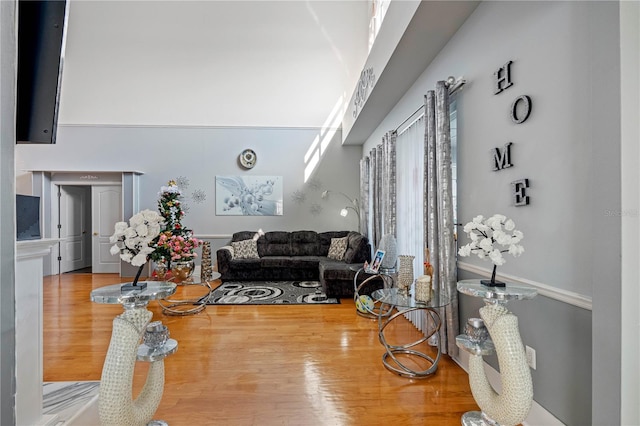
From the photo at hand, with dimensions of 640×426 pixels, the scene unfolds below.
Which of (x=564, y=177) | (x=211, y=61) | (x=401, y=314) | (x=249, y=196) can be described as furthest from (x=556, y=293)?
(x=211, y=61)

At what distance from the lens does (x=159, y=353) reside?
161 cm

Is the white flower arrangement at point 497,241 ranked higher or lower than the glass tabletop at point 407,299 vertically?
higher

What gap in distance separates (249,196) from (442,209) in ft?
16.2

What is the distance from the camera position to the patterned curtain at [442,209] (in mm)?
2490

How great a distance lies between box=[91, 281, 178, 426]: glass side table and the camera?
142cm

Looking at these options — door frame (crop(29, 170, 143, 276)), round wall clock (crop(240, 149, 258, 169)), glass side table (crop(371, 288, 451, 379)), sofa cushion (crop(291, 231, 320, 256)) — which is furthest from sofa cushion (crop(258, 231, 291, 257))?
glass side table (crop(371, 288, 451, 379))

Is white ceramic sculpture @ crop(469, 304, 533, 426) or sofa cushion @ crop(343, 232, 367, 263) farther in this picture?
sofa cushion @ crop(343, 232, 367, 263)

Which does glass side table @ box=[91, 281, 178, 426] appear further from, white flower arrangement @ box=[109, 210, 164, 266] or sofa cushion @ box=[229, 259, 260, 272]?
sofa cushion @ box=[229, 259, 260, 272]

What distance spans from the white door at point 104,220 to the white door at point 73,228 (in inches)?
28.8

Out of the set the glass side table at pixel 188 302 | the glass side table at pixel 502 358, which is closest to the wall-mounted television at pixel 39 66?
the glass side table at pixel 502 358

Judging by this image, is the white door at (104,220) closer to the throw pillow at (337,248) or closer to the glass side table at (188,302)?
the glass side table at (188,302)

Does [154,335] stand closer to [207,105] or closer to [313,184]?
[313,184]

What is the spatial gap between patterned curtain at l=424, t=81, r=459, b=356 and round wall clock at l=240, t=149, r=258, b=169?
4.63 meters

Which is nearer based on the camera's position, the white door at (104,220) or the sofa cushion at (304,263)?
the sofa cushion at (304,263)
